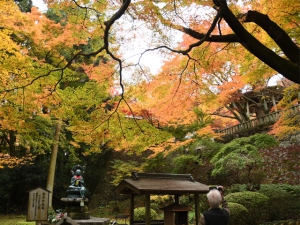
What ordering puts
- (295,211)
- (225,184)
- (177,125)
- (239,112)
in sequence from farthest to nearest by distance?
(239,112) → (225,184) → (177,125) → (295,211)

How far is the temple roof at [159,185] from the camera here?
596cm

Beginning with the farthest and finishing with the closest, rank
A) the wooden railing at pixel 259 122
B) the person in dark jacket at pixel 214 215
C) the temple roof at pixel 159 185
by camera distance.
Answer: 1. the wooden railing at pixel 259 122
2. the temple roof at pixel 159 185
3. the person in dark jacket at pixel 214 215

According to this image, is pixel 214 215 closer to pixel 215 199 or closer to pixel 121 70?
pixel 215 199

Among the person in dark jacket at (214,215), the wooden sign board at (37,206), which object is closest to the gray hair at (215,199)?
the person in dark jacket at (214,215)

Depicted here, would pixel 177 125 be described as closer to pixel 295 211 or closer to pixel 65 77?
pixel 295 211

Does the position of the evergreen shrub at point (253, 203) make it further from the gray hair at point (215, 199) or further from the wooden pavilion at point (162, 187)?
the gray hair at point (215, 199)

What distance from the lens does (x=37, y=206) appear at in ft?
26.2

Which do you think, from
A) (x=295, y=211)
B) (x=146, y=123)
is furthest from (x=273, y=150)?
(x=146, y=123)

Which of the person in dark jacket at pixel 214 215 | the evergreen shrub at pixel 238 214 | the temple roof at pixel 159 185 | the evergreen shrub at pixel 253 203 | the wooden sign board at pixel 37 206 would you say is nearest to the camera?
the person in dark jacket at pixel 214 215

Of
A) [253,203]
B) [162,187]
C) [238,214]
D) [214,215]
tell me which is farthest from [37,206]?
[253,203]

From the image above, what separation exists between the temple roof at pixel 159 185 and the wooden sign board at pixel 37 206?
8.61 feet

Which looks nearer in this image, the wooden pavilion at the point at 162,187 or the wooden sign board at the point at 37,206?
the wooden pavilion at the point at 162,187

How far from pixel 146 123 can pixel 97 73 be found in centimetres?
199

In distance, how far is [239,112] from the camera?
62.5 ft
